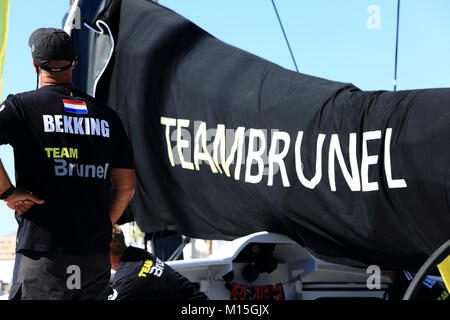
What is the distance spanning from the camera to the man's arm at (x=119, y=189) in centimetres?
278

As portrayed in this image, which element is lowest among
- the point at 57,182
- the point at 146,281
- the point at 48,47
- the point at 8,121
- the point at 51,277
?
the point at 146,281

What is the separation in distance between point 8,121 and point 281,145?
2.27 meters

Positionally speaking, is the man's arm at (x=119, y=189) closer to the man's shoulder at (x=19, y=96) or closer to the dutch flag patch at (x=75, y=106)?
the dutch flag patch at (x=75, y=106)

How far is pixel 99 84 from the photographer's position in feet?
17.8

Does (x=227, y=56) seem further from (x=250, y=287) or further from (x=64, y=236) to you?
(x=64, y=236)

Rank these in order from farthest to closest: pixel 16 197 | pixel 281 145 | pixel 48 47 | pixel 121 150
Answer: pixel 281 145 → pixel 121 150 → pixel 48 47 → pixel 16 197

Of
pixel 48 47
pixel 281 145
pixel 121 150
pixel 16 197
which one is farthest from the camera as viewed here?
pixel 281 145

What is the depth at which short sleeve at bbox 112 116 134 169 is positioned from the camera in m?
2.72

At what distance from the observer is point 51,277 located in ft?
8.04

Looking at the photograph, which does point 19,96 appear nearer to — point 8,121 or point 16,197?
point 8,121

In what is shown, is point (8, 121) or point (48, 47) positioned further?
point (48, 47)

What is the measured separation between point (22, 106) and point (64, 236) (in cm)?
49

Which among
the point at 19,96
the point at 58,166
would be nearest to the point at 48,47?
the point at 19,96
